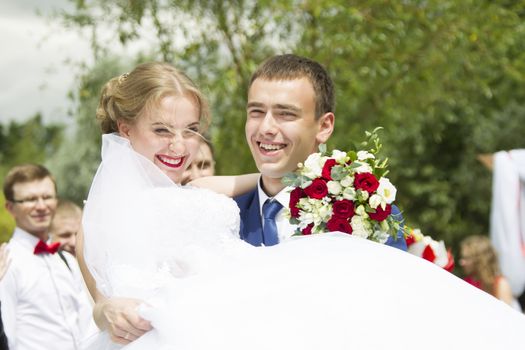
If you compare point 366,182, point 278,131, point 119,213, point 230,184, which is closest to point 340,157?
point 366,182

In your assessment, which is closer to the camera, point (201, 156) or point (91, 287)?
point (91, 287)

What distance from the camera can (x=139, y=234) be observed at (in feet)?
11.0

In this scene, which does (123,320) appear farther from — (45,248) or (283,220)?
(45,248)

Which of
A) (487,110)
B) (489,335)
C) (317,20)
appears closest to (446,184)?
(487,110)

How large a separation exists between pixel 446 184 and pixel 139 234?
19112mm

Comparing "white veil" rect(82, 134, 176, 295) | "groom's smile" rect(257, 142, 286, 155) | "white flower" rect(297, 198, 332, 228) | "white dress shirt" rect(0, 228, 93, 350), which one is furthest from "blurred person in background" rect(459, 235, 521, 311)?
"white veil" rect(82, 134, 176, 295)

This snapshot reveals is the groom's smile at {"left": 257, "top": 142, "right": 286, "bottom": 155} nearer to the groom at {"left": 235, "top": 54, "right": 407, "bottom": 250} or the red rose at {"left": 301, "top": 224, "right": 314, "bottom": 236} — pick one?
the groom at {"left": 235, "top": 54, "right": 407, "bottom": 250}

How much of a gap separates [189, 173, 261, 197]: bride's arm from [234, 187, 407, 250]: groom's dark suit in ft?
0.12

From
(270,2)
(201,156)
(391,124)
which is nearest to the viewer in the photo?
(201,156)

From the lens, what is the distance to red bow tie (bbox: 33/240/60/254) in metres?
6.59

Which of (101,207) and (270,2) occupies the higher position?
(270,2)

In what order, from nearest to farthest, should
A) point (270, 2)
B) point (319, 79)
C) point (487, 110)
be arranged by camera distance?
point (319, 79) → point (270, 2) → point (487, 110)

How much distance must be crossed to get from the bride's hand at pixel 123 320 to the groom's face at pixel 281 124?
1.22 meters

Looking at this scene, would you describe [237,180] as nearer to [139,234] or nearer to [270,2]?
[139,234]
